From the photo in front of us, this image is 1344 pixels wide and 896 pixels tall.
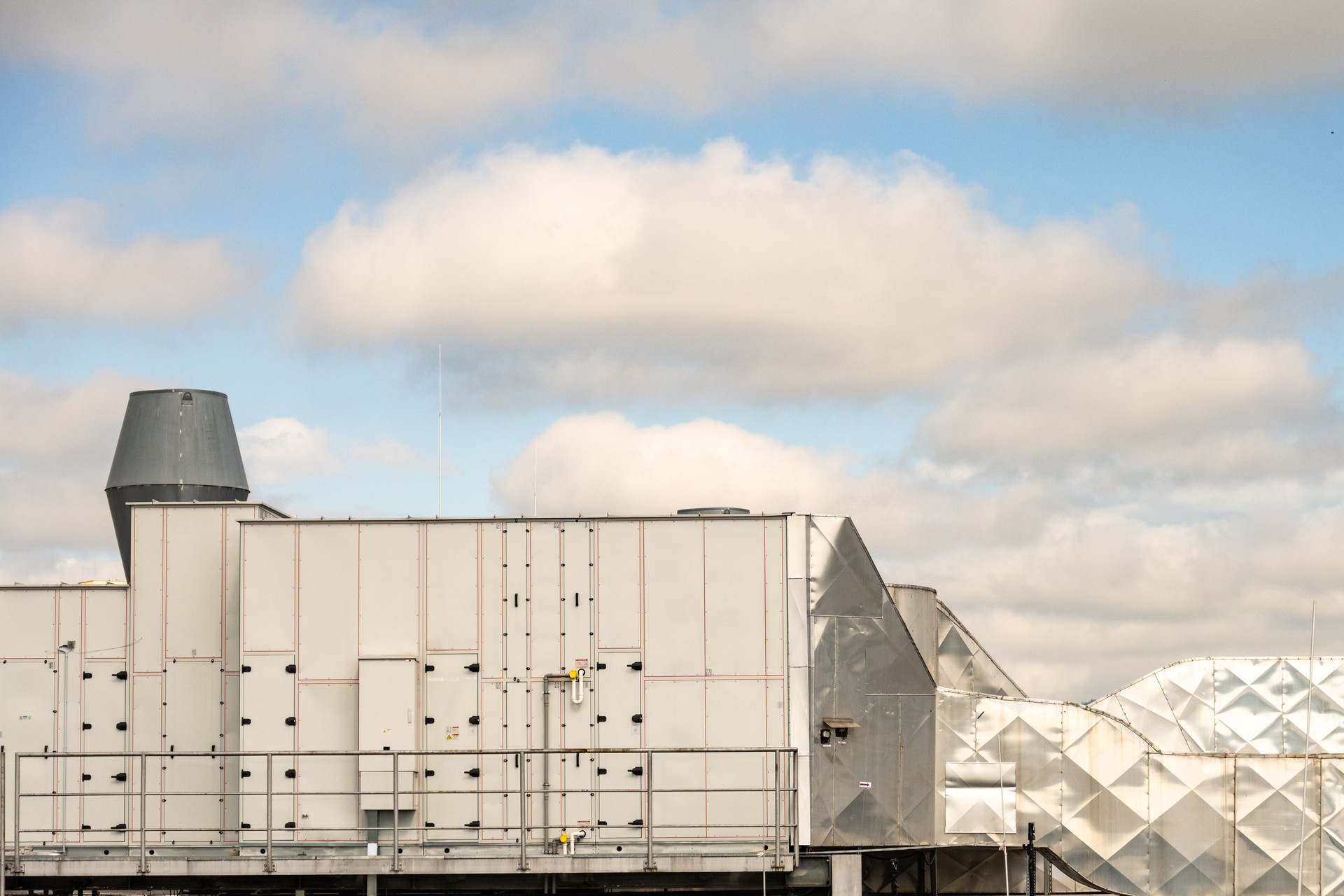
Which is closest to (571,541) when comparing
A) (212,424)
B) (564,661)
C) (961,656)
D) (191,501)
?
(564,661)

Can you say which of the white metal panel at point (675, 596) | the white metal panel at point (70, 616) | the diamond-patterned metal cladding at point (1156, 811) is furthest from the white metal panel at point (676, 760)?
the white metal panel at point (70, 616)

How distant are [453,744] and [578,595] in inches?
133

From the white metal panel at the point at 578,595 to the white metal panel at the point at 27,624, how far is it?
9815 millimetres

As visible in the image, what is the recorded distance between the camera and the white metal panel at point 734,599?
25.8 metres

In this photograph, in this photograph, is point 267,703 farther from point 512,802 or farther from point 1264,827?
point 1264,827

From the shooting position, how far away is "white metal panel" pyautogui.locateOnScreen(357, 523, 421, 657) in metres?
25.8

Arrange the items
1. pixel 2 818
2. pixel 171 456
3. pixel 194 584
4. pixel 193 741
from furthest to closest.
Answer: pixel 171 456, pixel 194 584, pixel 193 741, pixel 2 818

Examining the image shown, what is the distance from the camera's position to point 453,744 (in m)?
25.6

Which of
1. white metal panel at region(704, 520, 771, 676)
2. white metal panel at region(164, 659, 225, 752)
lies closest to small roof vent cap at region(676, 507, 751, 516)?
white metal panel at region(704, 520, 771, 676)

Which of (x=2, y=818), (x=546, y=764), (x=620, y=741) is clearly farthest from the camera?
(x=620, y=741)

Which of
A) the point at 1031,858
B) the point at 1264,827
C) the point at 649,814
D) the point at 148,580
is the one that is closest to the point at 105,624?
the point at 148,580

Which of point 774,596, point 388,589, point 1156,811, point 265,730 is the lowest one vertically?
point 1156,811

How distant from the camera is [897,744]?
26500 millimetres

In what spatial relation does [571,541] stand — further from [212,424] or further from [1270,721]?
[1270,721]
